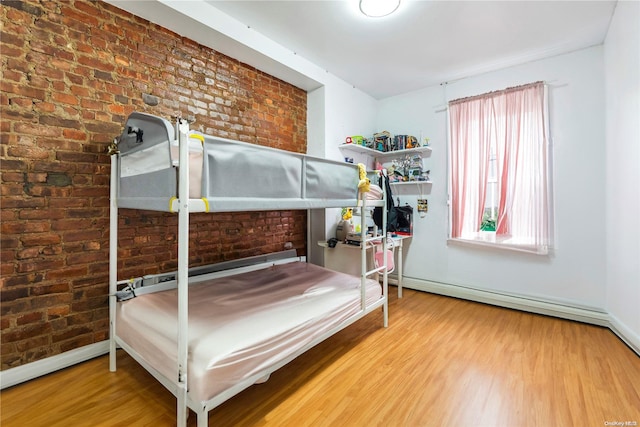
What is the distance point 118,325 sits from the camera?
195 cm

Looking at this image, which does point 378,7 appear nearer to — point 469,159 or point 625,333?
point 469,159

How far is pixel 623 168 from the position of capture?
239cm

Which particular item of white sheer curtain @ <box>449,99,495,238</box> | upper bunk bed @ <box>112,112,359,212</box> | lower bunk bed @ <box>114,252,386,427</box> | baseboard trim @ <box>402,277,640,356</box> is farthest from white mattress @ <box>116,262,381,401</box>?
white sheer curtain @ <box>449,99,495,238</box>

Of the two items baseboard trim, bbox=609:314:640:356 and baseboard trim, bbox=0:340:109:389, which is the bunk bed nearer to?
baseboard trim, bbox=0:340:109:389

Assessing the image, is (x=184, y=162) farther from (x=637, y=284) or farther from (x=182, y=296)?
(x=637, y=284)

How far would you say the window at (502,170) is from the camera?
3.03 meters

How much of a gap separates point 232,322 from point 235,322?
18 mm

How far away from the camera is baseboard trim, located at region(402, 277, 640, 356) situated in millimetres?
2473

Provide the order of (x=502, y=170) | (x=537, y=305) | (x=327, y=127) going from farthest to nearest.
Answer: (x=327, y=127) → (x=502, y=170) → (x=537, y=305)

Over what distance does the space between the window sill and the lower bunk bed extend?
62.8 inches

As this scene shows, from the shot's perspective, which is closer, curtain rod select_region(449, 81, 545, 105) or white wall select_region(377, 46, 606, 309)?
white wall select_region(377, 46, 606, 309)

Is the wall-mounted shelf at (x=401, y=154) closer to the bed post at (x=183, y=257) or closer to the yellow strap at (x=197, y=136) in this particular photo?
the yellow strap at (x=197, y=136)

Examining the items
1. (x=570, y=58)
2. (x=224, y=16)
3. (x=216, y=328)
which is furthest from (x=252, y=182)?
(x=570, y=58)

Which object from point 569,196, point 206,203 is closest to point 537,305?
point 569,196
